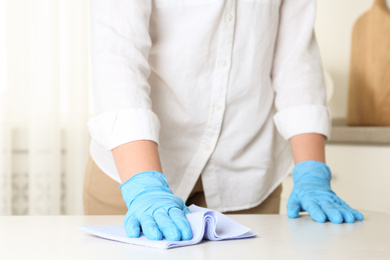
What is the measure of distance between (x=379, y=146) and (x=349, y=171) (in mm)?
165

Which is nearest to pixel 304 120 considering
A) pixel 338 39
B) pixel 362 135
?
pixel 362 135

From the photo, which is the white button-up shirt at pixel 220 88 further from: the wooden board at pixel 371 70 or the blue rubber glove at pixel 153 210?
the wooden board at pixel 371 70

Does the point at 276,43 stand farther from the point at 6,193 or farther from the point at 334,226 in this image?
the point at 6,193

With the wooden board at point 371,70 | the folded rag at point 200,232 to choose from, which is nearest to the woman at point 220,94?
the folded rag at point 200,232

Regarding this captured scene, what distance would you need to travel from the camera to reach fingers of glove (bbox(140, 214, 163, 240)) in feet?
2.27

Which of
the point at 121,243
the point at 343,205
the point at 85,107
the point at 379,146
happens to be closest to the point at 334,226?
the point at 343,205

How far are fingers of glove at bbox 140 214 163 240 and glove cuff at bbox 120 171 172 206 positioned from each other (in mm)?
96

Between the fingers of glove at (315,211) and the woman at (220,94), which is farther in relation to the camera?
the woman at (220,94)

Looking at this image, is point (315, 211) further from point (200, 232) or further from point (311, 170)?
point (200, 232)

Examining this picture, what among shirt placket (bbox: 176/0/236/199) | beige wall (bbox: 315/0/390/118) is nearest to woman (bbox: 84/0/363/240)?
shirt placket (bbox: 176/0/236/199)

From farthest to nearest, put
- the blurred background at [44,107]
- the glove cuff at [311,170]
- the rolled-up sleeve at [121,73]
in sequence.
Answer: the blurred background at [44,107], the glove cuff at [311,170], the rolled-up sleeve at [121,73]

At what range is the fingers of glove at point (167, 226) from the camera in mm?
686

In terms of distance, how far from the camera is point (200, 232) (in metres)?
0.69

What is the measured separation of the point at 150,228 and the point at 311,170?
1.63ft
